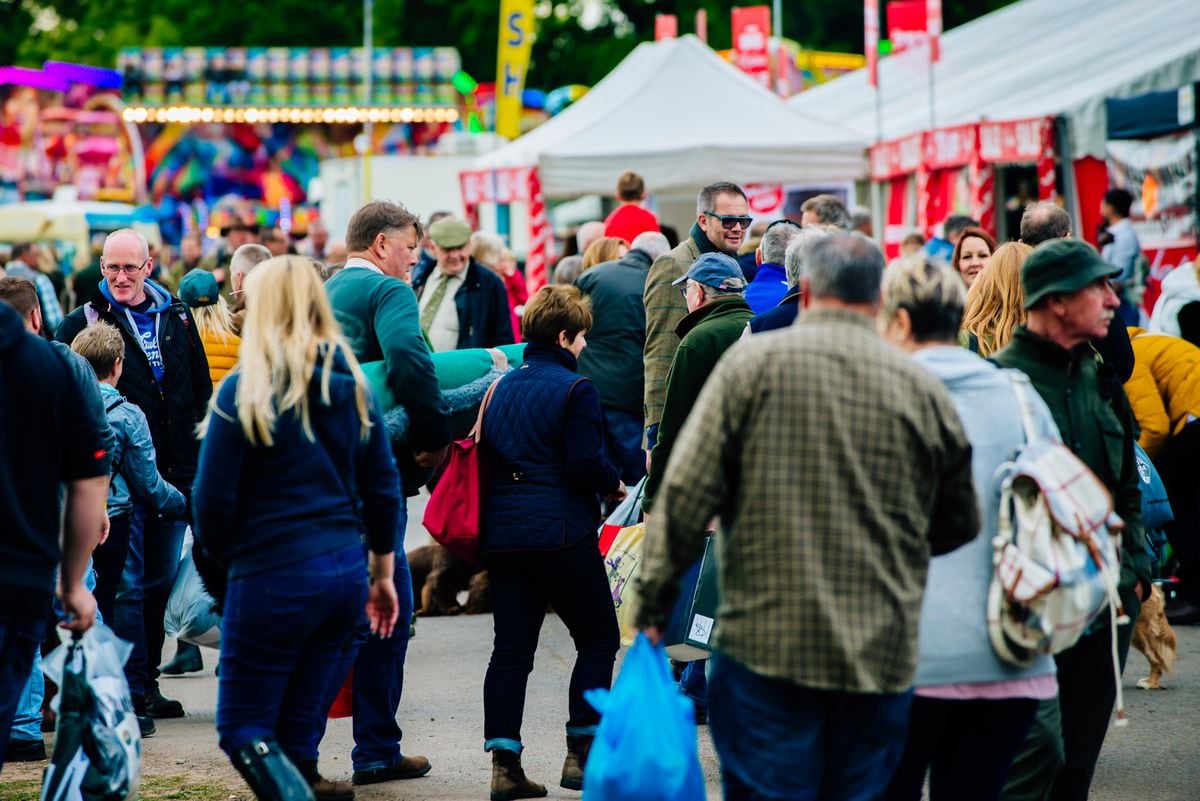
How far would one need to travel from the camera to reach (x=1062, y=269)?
4578 mm

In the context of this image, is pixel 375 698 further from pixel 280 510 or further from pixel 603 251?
pixel 603 251

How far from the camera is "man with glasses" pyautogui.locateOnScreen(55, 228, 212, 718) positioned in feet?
23.5

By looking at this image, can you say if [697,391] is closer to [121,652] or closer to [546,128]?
[121,652]

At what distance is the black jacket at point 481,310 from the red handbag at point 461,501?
397 centimetres

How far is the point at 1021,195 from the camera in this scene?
1661 centimetres

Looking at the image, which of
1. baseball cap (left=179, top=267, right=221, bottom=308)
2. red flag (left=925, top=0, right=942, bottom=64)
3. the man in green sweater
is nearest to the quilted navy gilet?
the man in green sweater

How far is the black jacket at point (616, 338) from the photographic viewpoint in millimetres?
9148

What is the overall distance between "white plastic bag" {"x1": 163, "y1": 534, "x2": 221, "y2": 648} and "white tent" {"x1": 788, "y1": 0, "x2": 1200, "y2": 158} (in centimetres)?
860

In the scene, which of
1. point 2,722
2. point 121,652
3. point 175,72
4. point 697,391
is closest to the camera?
point 2,722

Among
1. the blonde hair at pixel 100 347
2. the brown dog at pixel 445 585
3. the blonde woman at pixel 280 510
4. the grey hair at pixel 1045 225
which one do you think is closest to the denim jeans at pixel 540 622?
the blonde woman at pixel 280 510

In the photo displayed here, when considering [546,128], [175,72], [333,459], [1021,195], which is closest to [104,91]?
[175,72]

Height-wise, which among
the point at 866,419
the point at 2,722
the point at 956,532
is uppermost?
the point at 866,419

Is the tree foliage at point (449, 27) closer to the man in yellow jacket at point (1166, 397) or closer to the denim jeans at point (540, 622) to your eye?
the man in yellow jacket at point (1166, 397)

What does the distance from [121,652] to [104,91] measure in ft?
139
